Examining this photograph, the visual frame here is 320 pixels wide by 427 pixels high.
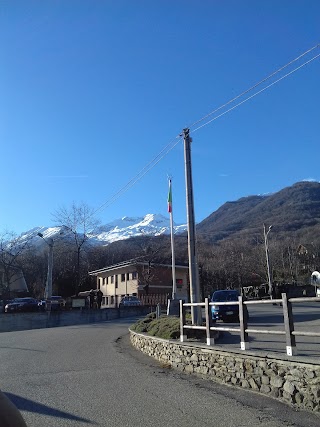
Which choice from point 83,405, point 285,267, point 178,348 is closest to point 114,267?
point 285,267

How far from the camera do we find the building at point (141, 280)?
53500 millimetres

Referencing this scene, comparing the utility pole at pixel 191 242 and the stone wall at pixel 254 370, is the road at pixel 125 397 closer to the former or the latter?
the stone wall at pixel 254 370

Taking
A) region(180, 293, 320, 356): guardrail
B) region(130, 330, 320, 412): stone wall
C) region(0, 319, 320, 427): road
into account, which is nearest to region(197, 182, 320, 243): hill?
region(130, 330, 320, 412): stone wall

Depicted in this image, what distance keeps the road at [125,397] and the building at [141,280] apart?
37.0 m

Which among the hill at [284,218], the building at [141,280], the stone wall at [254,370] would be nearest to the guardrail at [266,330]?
the stone wall at [254,370]

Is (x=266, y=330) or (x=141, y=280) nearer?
(x=266, y=330)

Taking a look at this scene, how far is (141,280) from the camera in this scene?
53.8m

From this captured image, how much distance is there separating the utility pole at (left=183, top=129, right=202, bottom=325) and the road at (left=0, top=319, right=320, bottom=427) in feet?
6.80

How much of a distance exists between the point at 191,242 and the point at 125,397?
7.16 meters

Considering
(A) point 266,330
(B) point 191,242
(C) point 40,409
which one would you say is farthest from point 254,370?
(B) point 191,242

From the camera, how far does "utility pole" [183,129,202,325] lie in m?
13.6

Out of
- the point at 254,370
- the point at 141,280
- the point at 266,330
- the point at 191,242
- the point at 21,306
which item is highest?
the point at 141,280

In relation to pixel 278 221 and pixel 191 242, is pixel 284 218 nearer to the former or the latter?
pixel 278 221

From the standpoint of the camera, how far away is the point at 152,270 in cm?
5503
